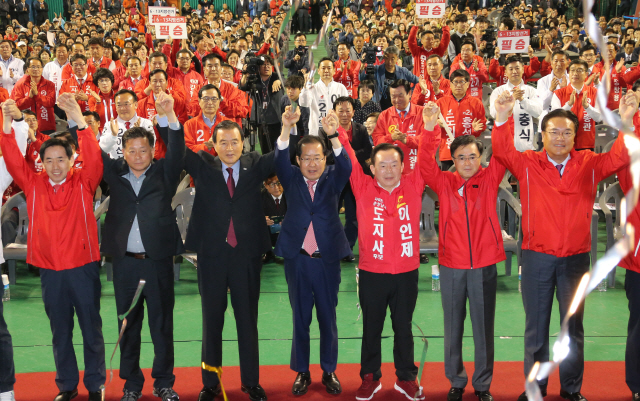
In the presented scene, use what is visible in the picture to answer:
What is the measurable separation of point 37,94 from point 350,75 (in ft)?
14.4

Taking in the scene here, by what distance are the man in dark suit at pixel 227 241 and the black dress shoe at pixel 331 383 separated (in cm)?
40

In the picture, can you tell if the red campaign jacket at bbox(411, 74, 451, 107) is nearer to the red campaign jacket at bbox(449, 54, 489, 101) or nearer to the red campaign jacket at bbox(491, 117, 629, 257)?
the red campaign jacket at bbox(449, 54, 489, 101)

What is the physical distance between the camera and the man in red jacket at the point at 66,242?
157 inches

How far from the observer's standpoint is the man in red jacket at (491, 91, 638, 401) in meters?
3.94

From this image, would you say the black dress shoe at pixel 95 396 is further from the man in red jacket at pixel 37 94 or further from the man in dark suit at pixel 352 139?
the man in red jacket at pixel 37 94

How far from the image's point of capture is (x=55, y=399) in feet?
13.3

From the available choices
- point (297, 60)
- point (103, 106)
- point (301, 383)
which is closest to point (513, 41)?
point (297, 60)

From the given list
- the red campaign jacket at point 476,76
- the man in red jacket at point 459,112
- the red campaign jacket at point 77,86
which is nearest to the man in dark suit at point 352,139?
the man in red jacket at point 459,112

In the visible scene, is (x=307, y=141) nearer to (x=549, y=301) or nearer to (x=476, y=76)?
(x=549, y=301)

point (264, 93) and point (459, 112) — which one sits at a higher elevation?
point (264, 93)

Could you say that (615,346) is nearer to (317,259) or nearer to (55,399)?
(317,259)

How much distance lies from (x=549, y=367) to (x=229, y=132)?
2.55m

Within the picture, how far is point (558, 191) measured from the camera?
3965mm

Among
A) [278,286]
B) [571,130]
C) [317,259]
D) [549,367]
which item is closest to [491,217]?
[571,130]
